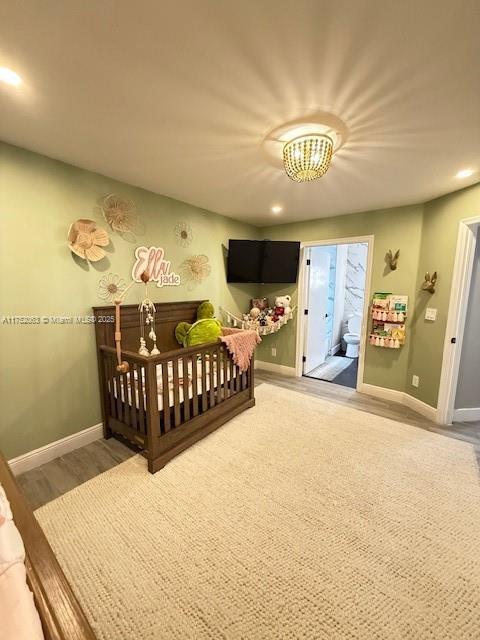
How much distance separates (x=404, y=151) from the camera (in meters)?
1.81

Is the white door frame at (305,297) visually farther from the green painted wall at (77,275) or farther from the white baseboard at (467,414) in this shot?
the white baseboard at (467,414)

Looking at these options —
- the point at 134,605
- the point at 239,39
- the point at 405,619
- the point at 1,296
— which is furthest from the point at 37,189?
the point at 405,619

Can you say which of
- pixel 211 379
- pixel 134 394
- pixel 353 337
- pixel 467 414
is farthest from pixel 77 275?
pixel 353 337

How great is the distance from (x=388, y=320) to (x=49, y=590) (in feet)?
11.3

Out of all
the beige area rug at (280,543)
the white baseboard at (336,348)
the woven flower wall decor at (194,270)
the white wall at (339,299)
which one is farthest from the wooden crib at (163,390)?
the white wall at (339,299)

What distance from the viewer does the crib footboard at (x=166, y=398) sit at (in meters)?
1.97

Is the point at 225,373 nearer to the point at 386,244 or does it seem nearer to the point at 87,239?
the point at 87,239

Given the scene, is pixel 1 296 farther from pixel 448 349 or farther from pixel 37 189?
pixel 448 349

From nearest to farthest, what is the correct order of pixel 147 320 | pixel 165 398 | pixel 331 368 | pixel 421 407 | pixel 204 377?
pixel 165 398
pixel 204 377
pixel 147 320
pixel 421 407
pixel 331 368

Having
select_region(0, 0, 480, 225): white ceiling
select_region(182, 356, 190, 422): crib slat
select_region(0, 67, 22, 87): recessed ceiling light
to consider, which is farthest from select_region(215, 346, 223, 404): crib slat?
select_region(0, 67, 22, 87): recessed ceiling light

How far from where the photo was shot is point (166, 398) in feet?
6.63

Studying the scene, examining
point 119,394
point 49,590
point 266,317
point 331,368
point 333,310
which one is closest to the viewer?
point 49,590

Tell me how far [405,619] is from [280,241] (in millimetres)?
3581

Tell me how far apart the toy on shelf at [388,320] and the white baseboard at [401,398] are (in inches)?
22.0
